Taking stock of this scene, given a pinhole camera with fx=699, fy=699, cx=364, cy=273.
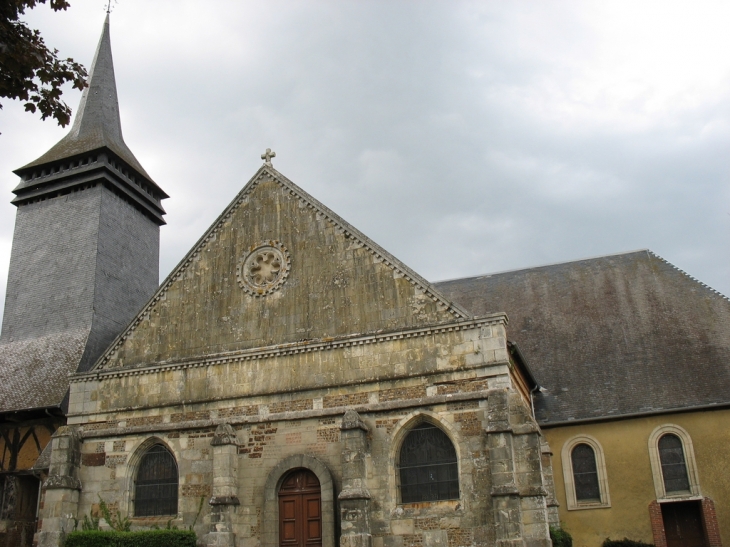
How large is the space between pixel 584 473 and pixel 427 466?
6.72 metres

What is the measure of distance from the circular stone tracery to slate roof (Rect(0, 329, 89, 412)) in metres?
7.34

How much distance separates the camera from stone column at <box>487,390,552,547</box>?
526 inches

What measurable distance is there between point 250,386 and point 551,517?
8.45m

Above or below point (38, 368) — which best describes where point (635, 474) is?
below

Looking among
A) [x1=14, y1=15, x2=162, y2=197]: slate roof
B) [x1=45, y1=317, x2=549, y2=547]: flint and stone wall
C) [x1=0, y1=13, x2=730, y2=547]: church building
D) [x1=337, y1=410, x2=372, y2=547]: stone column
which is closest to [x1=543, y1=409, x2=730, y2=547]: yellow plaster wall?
[x1=0, y1=13, x2=730, y2=547]: church building

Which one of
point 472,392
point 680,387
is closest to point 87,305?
point 472,392

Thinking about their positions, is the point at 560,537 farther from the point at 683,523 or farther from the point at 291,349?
the point at 291,349

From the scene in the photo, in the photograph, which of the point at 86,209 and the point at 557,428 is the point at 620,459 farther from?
the point at 86,209

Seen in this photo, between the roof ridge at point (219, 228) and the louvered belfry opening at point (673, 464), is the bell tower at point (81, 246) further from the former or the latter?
the louvered belfry opening at point (673, 464)

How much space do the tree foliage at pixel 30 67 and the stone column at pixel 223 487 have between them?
9.62 m

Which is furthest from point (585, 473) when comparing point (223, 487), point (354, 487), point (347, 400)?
point (223, 487)

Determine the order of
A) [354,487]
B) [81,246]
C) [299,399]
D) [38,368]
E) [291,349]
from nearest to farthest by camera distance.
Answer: [354,487] → [299,399] → [291,349] → [38,368] → [81,246]

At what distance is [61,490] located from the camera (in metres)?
16.9

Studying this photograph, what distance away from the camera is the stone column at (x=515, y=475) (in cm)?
1337
